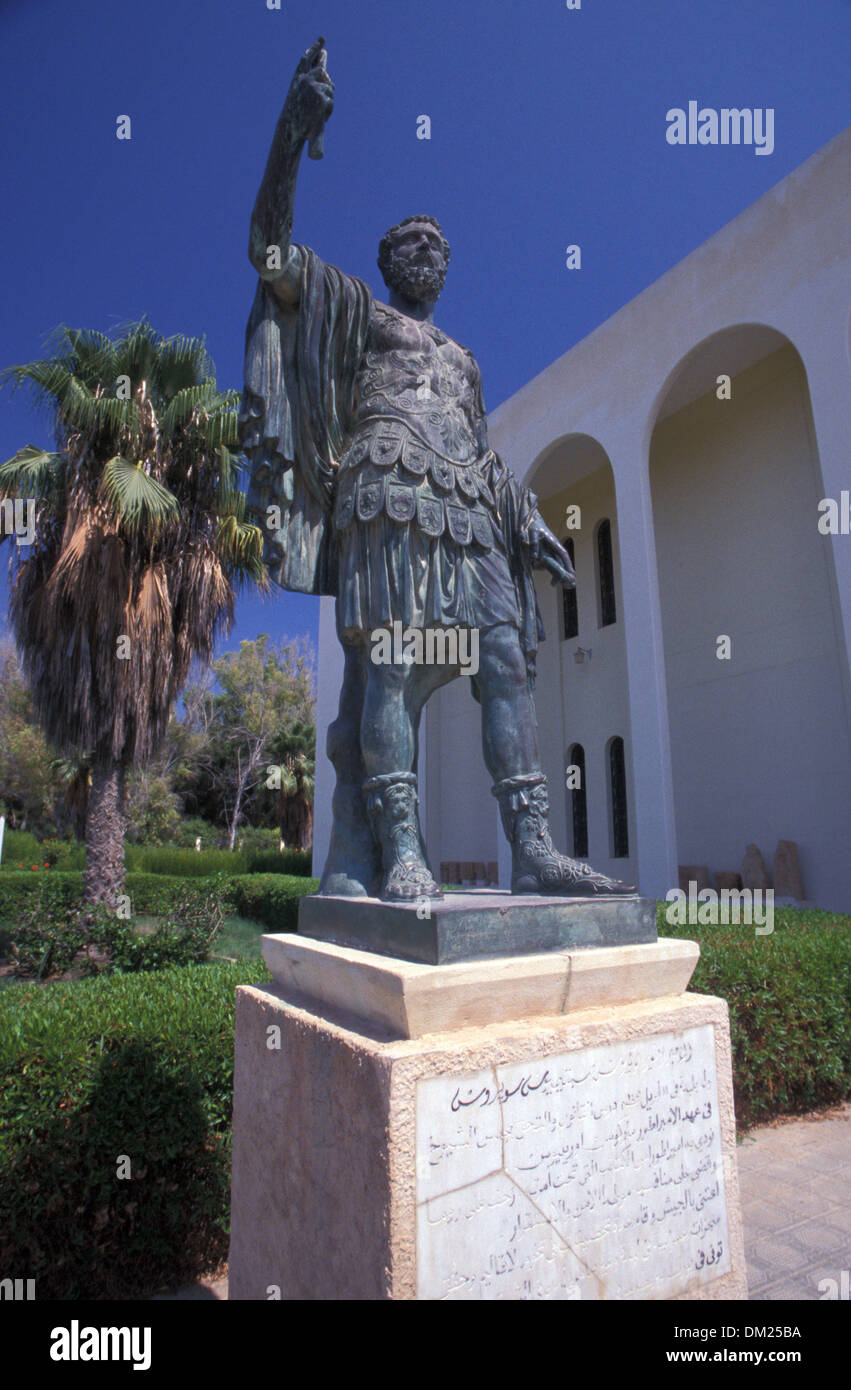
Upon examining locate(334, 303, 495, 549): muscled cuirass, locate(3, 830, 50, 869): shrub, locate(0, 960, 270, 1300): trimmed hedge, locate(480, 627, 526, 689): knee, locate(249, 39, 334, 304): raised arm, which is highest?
locate(249, 39, 334, 304): raised arm

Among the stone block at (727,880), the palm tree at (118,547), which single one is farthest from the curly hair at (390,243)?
the stone block at (727,880)

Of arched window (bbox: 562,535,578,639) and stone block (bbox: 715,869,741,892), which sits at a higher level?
arched window (bbox: 562,535,578,639)

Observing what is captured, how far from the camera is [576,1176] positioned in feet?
4.96

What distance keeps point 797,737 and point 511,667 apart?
9.27m

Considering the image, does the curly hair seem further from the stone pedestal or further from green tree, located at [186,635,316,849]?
green tree, located at [186,635,316,849]

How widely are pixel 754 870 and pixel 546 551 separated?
9.06 metres

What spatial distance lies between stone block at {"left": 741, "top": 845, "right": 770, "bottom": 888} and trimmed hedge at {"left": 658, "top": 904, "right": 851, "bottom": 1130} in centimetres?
541

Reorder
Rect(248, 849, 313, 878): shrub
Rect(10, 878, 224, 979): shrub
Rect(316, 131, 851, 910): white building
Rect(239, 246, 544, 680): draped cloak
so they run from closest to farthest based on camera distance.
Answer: Rect(239, 246, 544, 680): draped cloak, Rect(10, 878, 224, 979): shrub, Rect(316, 131, 851, 910): white building, Rect(248, 849, 313, 878): shrub

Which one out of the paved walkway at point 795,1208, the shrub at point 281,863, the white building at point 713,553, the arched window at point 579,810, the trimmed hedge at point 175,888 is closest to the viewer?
the paved walkway at point 795,1208

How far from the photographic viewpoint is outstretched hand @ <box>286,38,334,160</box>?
187 centimetres

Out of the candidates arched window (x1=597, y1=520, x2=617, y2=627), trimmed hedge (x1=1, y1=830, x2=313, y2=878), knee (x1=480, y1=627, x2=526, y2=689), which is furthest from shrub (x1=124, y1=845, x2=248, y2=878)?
knee (x1=480, y1=627, x2=526, y2=689)

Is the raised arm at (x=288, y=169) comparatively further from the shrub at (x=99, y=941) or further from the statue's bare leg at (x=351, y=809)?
the shrub at (x=99, y=941)

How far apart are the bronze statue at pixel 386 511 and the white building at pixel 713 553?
22.4 ft

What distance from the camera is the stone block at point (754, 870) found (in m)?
10.0
